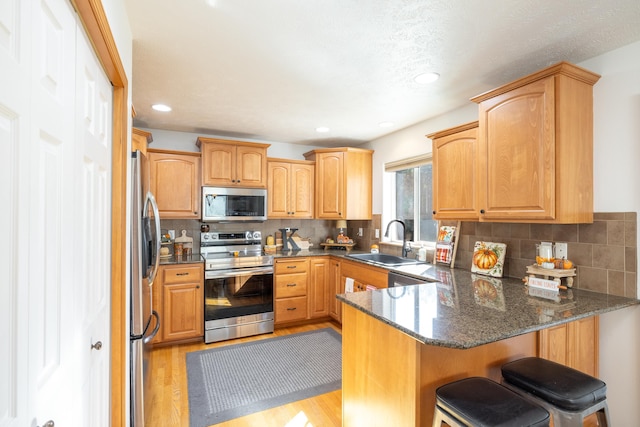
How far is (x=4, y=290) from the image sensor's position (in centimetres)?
55

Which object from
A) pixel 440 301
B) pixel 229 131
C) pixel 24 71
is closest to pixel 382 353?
pixel 440 301

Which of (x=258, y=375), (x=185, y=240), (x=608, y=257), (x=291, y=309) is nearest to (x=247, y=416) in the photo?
(x=258, y=375)

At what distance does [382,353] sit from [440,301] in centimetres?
46

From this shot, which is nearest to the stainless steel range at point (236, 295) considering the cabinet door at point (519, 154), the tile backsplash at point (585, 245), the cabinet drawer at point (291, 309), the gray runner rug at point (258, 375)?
the cabinet drawer at point (291, 309)

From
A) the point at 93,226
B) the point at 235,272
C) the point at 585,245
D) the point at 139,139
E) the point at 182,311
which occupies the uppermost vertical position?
the point at 139,139

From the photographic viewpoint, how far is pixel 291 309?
3.62 m

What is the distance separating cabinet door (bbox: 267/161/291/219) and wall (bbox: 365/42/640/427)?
2.97 m

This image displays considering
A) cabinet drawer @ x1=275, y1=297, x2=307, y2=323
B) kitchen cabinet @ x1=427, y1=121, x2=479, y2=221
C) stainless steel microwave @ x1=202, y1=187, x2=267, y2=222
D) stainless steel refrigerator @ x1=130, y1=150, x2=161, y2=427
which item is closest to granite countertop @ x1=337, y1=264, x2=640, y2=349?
kitchen cabinet @ x1=427, y1=121, x2=479, y2=221

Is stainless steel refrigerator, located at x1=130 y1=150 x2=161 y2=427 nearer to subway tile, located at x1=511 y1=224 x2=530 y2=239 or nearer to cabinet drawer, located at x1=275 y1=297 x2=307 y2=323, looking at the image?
cabinet drawer, located at x1=275 y1=297 x2=307 y2=323

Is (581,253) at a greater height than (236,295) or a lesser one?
greater

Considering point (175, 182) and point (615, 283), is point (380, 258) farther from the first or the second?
point (175, 182)

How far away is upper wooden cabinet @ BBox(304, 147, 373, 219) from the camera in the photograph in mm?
3934

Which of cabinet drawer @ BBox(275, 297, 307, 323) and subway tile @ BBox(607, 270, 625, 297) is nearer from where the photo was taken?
subway tile @ BBox(607, 270, 625, 297)

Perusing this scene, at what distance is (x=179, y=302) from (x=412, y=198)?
278cm
